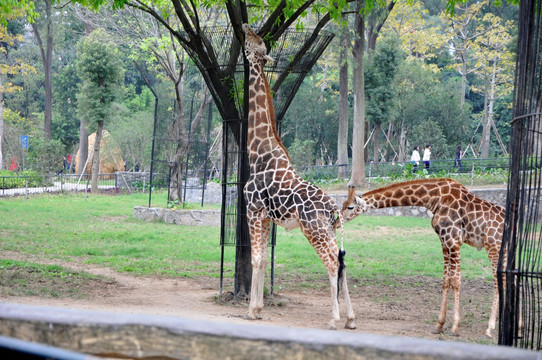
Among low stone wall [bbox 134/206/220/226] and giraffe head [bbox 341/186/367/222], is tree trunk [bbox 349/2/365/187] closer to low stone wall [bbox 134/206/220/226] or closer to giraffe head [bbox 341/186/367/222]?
low stone wall [bbox 134/206/220/226]

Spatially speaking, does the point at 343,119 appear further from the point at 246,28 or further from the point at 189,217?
the point at 246,28

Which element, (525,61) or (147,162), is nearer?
(525,61)

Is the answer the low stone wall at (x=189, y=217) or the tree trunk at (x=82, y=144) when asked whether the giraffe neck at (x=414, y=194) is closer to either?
the low stone wall at (x=189, y=217)

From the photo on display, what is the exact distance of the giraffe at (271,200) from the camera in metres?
7.72

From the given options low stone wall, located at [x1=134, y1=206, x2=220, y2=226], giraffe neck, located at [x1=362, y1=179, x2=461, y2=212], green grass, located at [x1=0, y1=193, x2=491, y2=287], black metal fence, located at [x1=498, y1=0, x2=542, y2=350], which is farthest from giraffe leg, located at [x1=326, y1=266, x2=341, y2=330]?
low stone wall, located at [x1=134, y1=206, x2=220, y2=226]

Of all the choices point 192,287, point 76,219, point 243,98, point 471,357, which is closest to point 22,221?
point 76,219

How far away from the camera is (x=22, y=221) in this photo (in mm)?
17016

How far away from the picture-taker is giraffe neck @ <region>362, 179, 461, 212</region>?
321 inches

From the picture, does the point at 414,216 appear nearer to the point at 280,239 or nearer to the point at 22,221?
the point at 280,239

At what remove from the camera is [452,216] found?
7.94 metres

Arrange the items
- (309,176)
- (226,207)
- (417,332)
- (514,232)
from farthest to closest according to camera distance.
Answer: (309,176) < (226,207) < (417,332) < (514,232)

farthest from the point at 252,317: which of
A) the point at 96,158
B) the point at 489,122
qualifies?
the point at 489,122

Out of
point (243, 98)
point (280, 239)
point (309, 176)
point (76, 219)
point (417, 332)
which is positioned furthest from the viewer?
point (309, 176)

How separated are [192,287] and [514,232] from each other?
21.3ft
